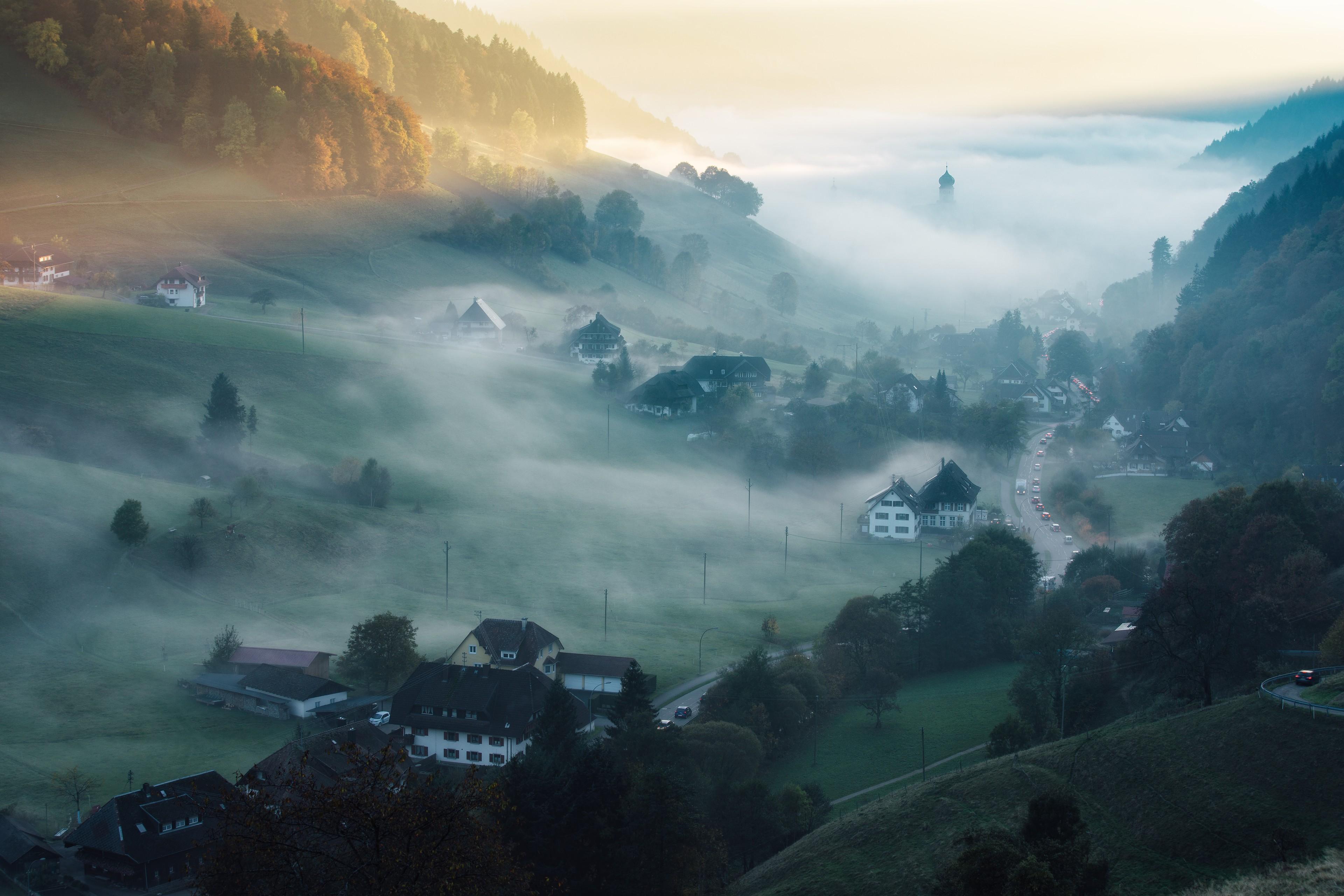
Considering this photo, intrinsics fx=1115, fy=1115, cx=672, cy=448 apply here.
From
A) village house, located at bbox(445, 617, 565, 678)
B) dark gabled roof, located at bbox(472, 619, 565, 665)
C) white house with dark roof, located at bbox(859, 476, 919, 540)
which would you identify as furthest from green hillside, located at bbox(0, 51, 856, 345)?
village house, located at bbox(445, 617, 565, 678)

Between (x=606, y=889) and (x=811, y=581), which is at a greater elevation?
(x=811, y=581)

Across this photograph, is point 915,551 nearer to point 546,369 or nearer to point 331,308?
point 546,369

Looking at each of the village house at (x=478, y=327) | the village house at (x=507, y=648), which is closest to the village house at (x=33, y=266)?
the village house at (x=478, y=327)

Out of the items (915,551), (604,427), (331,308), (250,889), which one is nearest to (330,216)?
(331,308)

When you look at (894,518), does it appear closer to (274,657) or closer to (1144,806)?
(274,657)

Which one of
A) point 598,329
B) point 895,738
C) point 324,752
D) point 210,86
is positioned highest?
point 210,86

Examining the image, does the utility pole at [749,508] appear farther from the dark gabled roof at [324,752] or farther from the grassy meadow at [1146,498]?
the dark gabled roof at [324,752]

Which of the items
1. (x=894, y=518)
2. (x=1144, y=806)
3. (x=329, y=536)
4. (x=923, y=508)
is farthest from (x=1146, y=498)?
(x=1144, y=806)
